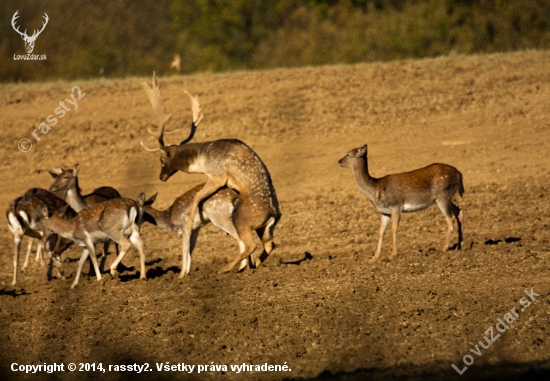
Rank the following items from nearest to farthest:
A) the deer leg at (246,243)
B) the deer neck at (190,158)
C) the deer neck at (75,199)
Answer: the deer leg at (246,243) < the deer neck at (190,158) < the deer neck at (75,199)

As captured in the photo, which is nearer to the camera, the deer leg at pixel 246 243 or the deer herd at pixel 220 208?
the deer leg at pixel 246 243

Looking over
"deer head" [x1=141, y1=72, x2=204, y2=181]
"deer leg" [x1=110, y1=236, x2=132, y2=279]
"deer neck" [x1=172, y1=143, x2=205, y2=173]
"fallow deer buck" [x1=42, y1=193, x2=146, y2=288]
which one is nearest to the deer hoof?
"fallow deer buck" [x1=42, y1=193, x2=146, y2=288]

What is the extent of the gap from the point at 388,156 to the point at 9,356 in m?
11.3

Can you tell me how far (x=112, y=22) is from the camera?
117 ft

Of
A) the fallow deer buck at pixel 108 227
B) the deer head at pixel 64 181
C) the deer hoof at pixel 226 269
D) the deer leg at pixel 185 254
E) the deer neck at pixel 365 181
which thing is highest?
the deer head at pixel 64 181

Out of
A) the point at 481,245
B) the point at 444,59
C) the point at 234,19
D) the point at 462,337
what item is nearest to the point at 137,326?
the point at 462,337

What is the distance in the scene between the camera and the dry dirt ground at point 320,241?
9.00 m

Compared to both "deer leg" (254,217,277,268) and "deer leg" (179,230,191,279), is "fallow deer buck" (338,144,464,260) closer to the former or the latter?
"deer leg" (254,217,277,268)

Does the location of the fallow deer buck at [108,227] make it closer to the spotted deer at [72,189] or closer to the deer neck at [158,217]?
the deer neck at [158,217]

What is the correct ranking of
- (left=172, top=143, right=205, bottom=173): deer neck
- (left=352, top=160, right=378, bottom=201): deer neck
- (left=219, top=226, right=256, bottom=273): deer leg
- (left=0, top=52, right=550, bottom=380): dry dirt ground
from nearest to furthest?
(left=0, top=52, right=550, bottom=380): dry dirt ground, (left=219, top=226, right=256, bottom=273): deer leg, (left=352, top=160, right=378, bottom=201): deer neck, (left=172, top=143, right=205, bottom=173): deer neck

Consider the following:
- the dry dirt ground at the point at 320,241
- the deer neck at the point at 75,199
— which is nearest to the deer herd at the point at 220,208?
the dry dirt ground at the point at 320,241

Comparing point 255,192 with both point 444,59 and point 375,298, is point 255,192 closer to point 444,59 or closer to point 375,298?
point 375,298

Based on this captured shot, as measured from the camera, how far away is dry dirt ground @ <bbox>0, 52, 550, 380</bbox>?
900 cm

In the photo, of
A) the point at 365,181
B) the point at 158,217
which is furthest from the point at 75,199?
the point at 365,181
